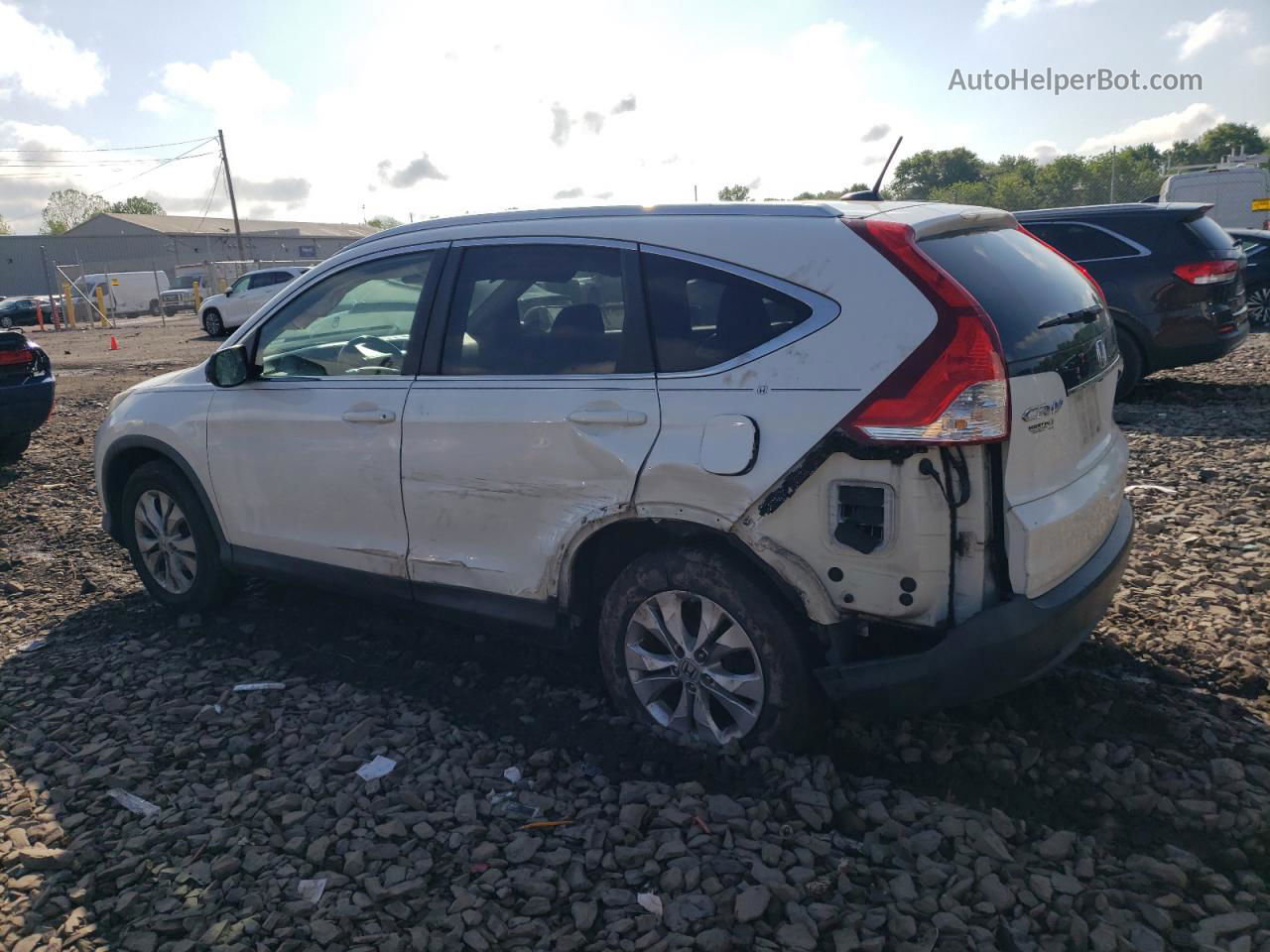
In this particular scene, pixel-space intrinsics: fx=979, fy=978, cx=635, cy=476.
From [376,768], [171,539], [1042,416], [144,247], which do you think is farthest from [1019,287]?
[144,247]

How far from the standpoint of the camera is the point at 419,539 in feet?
12.9

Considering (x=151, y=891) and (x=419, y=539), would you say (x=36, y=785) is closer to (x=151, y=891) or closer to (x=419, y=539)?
(x=151, y=891)

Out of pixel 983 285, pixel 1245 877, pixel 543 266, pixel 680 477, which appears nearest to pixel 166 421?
pixel 543 266

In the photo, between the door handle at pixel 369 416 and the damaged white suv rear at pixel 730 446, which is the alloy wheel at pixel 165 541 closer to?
the damaged white suv rear at pixel 730 446

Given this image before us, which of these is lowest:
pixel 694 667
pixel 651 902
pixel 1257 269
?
pixel 651 902

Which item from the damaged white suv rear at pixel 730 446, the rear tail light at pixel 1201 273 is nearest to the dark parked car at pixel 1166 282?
the rear tail light at pixel 1201 273

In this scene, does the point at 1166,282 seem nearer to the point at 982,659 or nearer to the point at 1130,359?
the point at 1130,359

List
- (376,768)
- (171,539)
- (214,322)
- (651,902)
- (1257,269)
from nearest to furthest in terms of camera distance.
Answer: (651,902) < (376,768) < (171,539) < (1257,269) < (214,322)

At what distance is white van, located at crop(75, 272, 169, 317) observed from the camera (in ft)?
132

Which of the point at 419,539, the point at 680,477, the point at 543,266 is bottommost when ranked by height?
the point at 419,539

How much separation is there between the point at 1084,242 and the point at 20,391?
9.64m

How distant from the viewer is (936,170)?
35906mm

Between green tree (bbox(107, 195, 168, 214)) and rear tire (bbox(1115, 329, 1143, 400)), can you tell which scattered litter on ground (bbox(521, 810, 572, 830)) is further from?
green tree (bbox(107, 195, 168, 214))

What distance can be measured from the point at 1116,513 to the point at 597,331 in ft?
6.46
